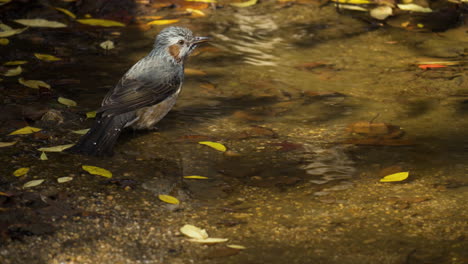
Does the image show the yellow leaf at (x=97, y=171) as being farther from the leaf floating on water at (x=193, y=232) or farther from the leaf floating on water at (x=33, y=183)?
the leaf floating on water at (x=193, y=232)

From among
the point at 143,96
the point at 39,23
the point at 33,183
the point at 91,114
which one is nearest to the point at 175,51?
the point at 143,96

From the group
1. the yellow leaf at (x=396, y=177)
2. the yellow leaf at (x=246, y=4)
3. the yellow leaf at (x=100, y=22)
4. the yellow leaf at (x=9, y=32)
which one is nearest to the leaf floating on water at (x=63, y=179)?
the yellow leaf at (x=396, y=177)

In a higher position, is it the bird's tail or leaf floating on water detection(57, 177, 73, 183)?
the bird's tail

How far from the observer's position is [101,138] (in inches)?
200

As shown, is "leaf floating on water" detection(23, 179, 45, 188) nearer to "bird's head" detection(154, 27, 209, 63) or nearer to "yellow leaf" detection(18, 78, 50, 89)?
"bird's head" detection(154, 27, 209, 63)

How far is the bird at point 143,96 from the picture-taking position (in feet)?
16.7

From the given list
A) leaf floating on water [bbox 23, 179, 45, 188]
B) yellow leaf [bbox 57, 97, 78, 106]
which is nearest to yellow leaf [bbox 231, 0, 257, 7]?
yellow leaf [bbox 57, 97, 78, 106]

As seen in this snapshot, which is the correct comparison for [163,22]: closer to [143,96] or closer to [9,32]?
[9,32]

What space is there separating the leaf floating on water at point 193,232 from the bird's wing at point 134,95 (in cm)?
143

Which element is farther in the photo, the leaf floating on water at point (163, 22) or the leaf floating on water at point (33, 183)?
the leaf floating on water at point (163, 22)

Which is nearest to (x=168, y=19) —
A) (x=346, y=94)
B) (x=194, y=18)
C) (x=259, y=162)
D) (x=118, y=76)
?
(x=194, y=18)

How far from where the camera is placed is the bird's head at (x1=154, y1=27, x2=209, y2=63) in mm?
5883

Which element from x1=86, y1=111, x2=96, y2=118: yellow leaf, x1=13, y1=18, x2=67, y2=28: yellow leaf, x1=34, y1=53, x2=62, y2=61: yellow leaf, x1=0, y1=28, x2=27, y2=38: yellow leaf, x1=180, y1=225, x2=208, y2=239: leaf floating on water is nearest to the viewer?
x1=180, y1=225, x2=208, y2=239: leaf floating on water

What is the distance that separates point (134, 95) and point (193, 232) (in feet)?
5.51
